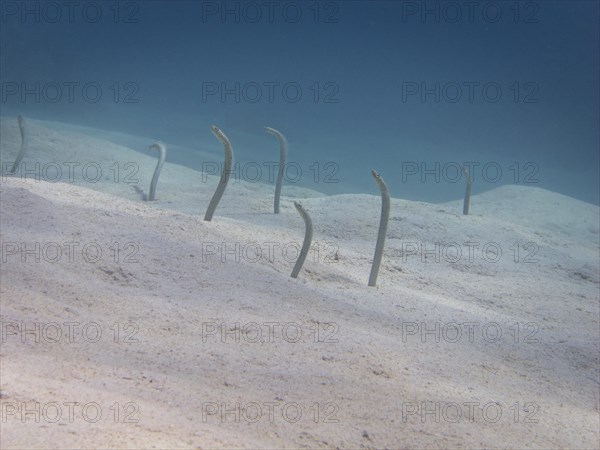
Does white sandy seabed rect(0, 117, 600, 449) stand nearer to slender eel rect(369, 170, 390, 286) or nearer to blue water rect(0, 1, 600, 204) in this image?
slender eel rect(369, 170, 390, 286)

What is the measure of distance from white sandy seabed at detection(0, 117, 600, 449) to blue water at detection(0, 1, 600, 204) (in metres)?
15.6

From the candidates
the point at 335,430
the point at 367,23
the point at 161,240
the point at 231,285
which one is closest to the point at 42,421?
the point at 335,430

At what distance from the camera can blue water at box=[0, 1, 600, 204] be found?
3334cm

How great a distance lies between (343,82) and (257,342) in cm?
6296

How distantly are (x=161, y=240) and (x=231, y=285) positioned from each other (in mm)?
1058

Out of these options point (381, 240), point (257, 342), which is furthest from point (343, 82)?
point (257, 342)

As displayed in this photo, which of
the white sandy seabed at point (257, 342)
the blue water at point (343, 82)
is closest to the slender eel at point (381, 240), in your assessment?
the white sandy seabed at point (257, 342)

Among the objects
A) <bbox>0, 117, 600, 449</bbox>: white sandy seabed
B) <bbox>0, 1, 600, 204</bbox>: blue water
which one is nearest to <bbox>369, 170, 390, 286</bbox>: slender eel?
<bbox>0, 117, 600, 449</bbox>: white sandy seabed

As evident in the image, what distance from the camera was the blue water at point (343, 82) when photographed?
109 ft

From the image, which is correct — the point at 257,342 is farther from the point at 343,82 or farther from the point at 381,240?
the point at 343,82

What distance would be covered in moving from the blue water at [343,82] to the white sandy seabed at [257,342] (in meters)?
15.6

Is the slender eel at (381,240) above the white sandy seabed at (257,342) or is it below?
above

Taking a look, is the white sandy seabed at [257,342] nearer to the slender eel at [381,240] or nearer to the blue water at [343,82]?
the slender eel at [381,240]

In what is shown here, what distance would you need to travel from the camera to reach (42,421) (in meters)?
2.35
